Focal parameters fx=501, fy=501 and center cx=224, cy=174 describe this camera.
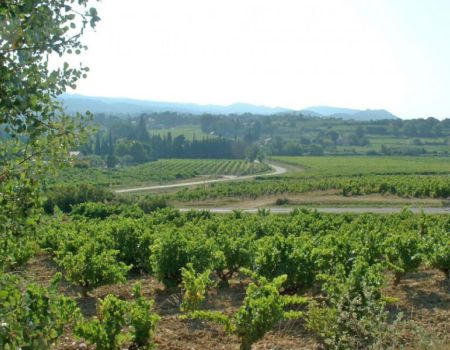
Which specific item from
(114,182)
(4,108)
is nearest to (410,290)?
(4,108)

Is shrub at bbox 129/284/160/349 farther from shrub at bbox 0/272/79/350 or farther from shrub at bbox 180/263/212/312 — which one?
shrub at bbox 0/272/79/350

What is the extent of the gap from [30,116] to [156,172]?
96931mm

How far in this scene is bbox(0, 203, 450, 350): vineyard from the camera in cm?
662

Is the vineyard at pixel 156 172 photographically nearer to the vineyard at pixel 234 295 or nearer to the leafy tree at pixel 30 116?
the vineyard at pixel 234 295

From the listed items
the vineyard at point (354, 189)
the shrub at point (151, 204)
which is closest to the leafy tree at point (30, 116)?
the shrub at point (151, 204)

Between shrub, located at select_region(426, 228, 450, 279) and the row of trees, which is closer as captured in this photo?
shrub, located at select_region(426, 228, 450, 279)

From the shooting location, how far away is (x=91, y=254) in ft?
35.2

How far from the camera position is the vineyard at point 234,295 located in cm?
662

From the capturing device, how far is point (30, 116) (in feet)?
12.6

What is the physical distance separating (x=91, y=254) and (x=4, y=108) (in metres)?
7.49

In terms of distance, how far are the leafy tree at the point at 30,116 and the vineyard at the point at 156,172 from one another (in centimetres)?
6694

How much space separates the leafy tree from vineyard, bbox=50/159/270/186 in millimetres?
66939

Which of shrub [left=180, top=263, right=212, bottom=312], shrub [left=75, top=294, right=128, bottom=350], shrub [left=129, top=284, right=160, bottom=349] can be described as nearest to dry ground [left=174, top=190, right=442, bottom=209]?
shrub [left=180, top=263, right=212, bottom=312]

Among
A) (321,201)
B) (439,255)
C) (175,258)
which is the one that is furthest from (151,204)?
(439,255)
